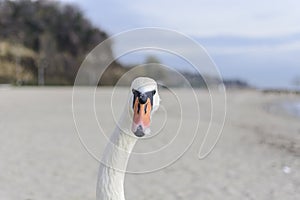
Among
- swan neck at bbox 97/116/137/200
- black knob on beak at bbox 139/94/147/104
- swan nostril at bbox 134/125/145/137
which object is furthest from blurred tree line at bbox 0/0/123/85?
swan nostril at bbox 134/125/145/137

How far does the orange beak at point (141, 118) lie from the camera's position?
2.20 metres

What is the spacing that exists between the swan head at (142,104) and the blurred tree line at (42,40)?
63.4 meters

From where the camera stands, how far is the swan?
91.0 inches

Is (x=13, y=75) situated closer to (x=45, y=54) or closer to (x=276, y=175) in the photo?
(x=45, y=54)

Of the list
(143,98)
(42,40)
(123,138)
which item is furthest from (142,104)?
(42,40)

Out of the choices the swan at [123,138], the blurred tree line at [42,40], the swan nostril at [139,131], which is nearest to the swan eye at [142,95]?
the swan at [123,138]

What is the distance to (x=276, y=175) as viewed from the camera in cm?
775

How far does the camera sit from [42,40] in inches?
2854

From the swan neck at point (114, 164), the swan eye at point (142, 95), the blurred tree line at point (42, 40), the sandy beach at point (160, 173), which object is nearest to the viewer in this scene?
the swan eye at point (142, 95)

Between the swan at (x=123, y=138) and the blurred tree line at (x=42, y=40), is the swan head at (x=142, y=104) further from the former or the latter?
the blurred tree line at (x=42, y=40)

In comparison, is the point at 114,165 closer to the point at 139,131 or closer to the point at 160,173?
the point at 139,131

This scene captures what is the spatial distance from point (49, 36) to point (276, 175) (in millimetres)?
71664

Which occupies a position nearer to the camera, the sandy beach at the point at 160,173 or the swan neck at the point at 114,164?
the swan neck at the point at 114,164

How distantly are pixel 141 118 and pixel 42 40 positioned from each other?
7474 cm
